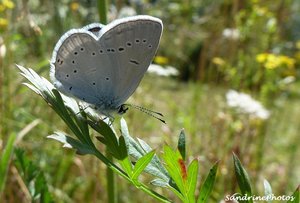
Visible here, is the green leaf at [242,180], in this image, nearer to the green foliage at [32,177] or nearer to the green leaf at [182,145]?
the green leaf at [182,145]

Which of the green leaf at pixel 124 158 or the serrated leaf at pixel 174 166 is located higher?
the serrated leaf at pixel 174 166

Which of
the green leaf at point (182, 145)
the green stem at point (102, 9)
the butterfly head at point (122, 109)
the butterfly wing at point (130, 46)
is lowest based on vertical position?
the green leaf at point (182, 145)

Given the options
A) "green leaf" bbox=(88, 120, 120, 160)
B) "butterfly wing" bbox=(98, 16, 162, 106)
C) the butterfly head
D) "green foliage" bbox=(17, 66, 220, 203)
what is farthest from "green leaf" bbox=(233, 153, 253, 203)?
the butterfly head

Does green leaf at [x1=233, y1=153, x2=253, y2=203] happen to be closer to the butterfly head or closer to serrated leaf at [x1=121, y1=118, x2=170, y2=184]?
serrated leaf at [x1=121, y1=118, x2=170, y2=184]

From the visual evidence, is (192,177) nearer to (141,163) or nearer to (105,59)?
(141,163)

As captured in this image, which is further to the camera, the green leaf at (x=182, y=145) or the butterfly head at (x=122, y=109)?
the butterfly head at (x=122, y=109)

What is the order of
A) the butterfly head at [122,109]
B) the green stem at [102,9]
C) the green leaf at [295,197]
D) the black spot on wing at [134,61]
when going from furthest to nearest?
the butterfly head at [122,109] < the black spot on wing at [134,61] < the green stem at [102,9] < the green leaf at [295,197]

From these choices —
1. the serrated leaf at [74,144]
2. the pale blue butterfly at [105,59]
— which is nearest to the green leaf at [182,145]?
the serrated leaf at [74,144]
